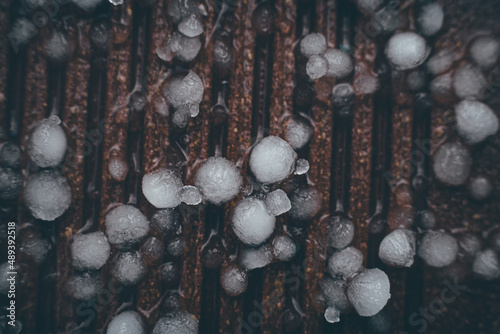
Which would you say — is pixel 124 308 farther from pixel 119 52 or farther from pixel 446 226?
pixel 446 226

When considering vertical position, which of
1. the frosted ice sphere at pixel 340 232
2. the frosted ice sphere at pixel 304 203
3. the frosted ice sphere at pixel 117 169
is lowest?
the frosted ice sphere at pixel 340 232

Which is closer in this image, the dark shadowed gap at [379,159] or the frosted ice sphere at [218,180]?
the frosted ice sphere at [218,180]

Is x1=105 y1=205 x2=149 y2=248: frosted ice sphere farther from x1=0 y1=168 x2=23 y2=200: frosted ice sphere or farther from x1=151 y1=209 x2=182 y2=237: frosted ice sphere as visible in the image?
x1=0 y1=168 x2=23 y2=200: frosted ice sphere

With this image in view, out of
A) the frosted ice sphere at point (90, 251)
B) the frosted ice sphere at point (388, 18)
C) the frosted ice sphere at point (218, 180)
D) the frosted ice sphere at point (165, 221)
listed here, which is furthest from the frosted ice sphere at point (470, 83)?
the frosted ice sphere at point (90, 251)

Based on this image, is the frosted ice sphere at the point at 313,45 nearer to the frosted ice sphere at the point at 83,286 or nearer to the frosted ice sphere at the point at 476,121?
the frosted ice sphere at the point at 476,121

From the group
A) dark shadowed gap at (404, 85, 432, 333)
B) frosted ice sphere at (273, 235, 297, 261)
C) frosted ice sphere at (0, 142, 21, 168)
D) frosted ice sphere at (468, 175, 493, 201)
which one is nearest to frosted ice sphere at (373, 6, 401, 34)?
dark shadowed gap at (404, 85, 432, 333)

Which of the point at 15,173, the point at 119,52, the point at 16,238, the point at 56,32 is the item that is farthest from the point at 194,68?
the point at 16,238

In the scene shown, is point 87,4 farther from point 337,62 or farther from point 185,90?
point 337,62
